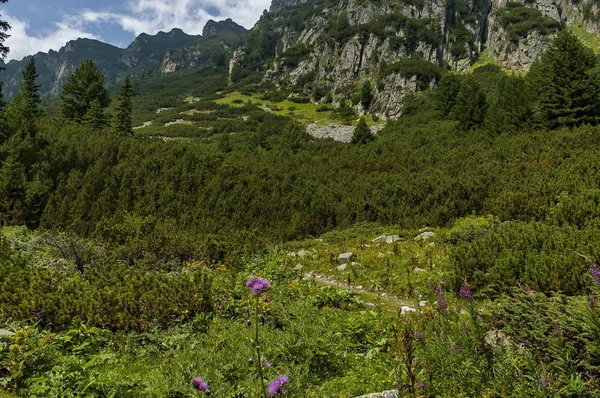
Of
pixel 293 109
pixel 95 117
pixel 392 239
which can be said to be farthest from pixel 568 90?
pixel 293 109

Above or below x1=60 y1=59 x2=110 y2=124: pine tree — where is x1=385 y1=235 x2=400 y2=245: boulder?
below

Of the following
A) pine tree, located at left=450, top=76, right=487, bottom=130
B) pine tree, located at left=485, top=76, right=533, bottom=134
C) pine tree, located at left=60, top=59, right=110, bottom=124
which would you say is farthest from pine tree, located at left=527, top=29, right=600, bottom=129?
pine tree, located at left=60, top=59, right=110, bottom=124

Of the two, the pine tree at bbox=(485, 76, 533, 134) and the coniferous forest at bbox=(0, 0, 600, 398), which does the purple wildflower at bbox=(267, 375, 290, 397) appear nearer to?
the coniferous forest at bbox=(0, 0, 600, 398)

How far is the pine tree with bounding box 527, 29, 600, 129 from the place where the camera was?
64.4 ft

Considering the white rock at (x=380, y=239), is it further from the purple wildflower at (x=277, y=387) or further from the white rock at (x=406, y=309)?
the purple wildflower at (x=277, y=387)

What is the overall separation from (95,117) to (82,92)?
13.8 feet

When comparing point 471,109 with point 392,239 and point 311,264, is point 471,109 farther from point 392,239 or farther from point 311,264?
point 311,264

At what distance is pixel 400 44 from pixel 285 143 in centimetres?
6022

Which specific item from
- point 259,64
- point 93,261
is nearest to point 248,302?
point 93,261

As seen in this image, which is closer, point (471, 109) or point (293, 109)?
point (471, 109)

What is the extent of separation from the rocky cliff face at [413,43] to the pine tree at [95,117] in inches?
1563

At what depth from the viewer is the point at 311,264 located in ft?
34.8

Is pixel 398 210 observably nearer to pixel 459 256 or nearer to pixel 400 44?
pixel 459 256

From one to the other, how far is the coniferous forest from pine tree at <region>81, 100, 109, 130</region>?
12.9 meters
